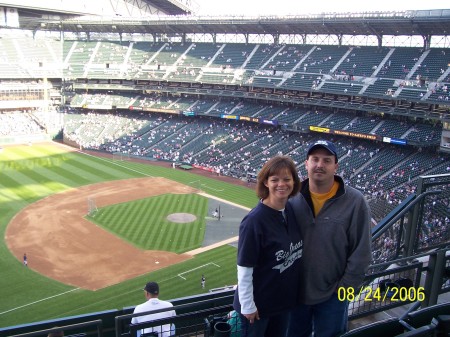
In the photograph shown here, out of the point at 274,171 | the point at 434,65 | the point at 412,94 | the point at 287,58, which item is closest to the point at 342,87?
the point at 412,94

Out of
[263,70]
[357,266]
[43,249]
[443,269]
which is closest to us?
[357,266]

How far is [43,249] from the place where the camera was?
25578 mm

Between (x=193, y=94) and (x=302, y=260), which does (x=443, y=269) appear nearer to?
(x=302, y=260)

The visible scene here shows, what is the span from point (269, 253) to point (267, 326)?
886mm

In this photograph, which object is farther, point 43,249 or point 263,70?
point 263,70

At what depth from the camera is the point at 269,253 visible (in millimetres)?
3990

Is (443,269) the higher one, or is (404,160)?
(443,269)

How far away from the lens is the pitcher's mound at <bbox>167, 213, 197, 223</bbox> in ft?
101

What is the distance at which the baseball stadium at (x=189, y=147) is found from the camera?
6.27 meters

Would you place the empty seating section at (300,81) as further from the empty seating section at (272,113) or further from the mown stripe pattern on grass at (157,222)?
the mown stripe pattern on grass at (157,222)

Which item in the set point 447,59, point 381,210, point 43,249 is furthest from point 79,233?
point 447,59

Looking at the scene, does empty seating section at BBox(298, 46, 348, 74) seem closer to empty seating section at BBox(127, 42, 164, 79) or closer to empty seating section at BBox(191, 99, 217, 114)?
empty seating section at BBox(191, 99, 217, 114)

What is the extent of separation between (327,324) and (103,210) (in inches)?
1198
